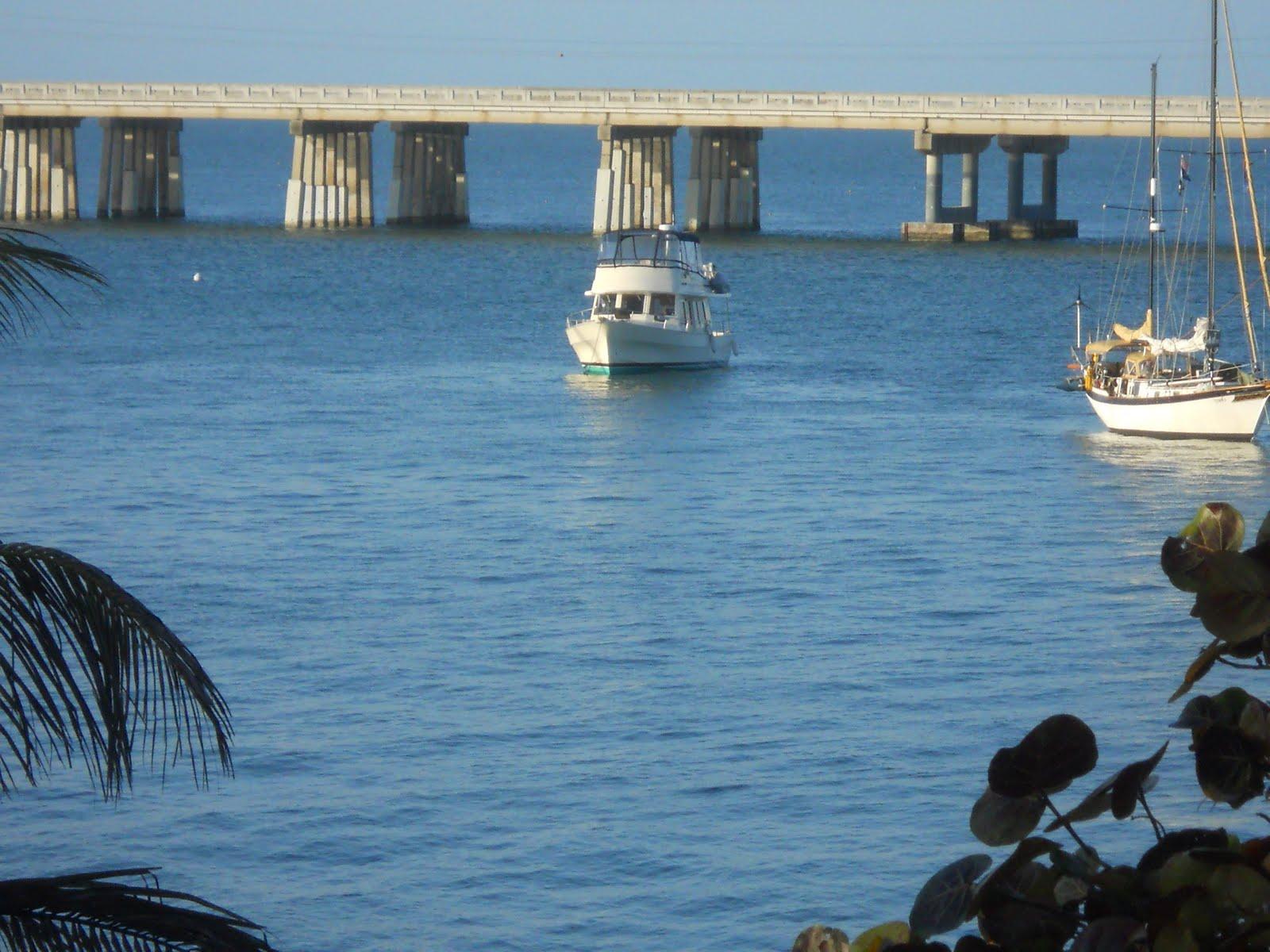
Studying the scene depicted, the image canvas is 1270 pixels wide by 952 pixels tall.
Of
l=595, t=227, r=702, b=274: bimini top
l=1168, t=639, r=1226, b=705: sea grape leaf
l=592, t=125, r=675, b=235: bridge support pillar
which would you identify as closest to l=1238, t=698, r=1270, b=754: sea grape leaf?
l=1168, t=639, r=1226, b=705: sea grape leaf

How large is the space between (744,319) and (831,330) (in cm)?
410

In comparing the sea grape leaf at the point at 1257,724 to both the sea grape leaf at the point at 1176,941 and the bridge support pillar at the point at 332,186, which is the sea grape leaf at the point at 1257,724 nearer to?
the sea grape leaf at the point at 1176,941

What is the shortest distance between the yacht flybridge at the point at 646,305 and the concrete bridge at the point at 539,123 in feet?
120

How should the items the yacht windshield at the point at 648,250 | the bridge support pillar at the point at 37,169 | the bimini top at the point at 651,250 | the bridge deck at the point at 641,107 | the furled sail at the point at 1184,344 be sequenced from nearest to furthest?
1. the furled sail at the point at 1184,344
2. the bimini top at the point at 651,250
3. the yacht windshield at the point at 648,250
4. the bridge deck at the point at 641,107
5. the bridge support pillar at the point at 37,169

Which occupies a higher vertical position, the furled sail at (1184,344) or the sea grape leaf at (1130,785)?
the sea grape leaf at (1130,785)

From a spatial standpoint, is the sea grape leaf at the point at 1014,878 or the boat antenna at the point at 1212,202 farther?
the boat antenna at the point at 1212,202

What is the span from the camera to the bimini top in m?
51.3

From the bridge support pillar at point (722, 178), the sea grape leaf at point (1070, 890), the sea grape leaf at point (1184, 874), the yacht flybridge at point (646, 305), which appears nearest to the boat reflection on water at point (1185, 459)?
the yacht flybridge at point (646, 305)

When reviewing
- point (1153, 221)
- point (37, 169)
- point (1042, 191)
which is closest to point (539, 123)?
point (1042, 191)

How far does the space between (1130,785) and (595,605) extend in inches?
918

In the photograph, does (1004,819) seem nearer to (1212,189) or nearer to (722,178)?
(1212,189)

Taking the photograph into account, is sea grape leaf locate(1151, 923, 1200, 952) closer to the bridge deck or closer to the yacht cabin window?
the yacht cabin window

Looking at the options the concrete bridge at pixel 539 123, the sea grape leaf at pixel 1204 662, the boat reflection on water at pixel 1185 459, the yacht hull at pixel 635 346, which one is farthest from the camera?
the concrete bridge at pixel 539 123

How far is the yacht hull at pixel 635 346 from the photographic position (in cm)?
5175
